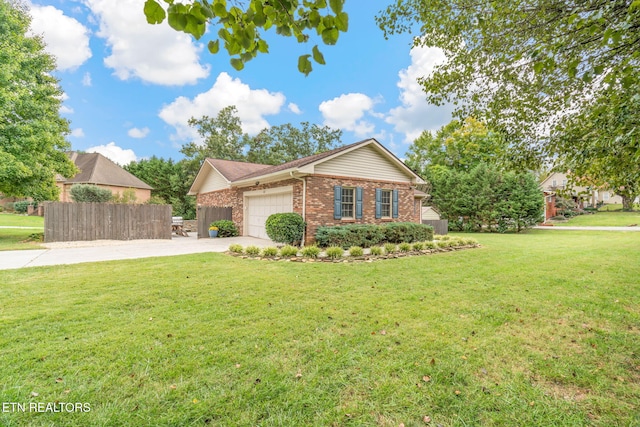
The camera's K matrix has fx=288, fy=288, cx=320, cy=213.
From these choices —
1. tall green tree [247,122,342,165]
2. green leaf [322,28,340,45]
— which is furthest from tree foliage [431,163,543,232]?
Result: green leaf [322,28,340,45]

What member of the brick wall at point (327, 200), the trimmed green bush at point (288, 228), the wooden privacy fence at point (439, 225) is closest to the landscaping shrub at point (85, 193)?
the brick wall at point (327, 200)

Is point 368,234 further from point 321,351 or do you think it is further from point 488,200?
point 488,200

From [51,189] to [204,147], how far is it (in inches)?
693

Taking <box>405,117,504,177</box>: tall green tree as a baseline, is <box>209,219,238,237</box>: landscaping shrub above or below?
below

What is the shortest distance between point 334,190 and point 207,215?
787cm

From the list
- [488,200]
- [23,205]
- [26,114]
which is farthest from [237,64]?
[23,205]

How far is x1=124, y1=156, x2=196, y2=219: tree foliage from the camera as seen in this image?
1159 inches

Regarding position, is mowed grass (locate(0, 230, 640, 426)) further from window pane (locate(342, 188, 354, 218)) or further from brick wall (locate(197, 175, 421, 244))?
window pane (locate(342, 188, 354, 218))

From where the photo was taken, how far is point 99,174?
27.4 metres

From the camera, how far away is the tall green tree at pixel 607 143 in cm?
260

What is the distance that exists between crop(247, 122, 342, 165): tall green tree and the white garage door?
1739 cm

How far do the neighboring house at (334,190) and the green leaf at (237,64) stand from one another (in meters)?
8.59

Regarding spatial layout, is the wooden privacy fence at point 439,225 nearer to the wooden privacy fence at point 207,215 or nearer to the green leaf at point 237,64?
the wooden privacy fence at point 207,215

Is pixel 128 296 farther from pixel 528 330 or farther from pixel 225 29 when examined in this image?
pixel 528 330
